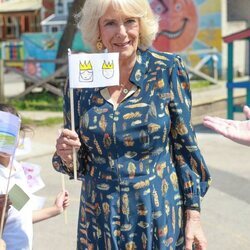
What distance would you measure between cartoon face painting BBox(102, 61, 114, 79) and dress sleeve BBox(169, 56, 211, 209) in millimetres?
234

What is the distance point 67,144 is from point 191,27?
16.7 m

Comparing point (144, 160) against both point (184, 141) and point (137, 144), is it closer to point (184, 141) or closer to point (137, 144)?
point (137, 144)

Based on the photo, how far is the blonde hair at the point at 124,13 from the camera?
2191 mm

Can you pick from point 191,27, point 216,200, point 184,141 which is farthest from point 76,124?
point 191,27

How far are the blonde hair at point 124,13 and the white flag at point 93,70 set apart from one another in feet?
0.46

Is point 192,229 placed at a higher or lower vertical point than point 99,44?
lower

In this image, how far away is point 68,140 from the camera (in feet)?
7.35

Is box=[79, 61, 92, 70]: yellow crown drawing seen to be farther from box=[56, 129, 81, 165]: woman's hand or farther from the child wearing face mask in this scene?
the child wearing face mask

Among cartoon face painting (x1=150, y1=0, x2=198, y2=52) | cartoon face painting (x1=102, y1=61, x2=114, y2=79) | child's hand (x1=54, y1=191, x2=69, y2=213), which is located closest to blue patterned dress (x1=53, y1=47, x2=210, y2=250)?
cartoon face painting (x1=102, y1=61, x2=114, y2=79)

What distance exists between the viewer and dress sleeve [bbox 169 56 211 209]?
2.24m

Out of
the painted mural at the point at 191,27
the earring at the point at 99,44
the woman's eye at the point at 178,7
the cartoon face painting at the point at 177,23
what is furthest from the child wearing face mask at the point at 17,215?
the woman's eye at the point at 178,7

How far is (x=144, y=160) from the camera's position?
2213 mm

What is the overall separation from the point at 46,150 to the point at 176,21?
11.7 metres

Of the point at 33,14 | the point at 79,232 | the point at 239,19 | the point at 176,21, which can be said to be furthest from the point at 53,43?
the point at 79,232
